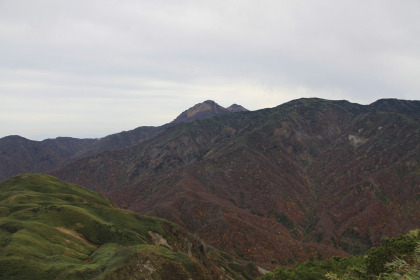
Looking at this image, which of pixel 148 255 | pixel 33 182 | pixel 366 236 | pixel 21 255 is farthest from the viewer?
pixel 366 236

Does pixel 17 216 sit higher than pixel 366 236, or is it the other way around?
pixel 17 216

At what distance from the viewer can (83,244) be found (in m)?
49.8

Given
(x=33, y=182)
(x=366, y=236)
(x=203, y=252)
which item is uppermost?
(x=33, y=182)

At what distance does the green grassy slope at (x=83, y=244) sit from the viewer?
1352 inches

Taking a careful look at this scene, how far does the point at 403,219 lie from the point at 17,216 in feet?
749

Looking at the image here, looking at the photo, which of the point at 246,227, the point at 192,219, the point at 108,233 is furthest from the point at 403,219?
the point at 108,233

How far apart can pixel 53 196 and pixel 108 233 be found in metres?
28.2

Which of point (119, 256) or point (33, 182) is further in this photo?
point (33, 182)

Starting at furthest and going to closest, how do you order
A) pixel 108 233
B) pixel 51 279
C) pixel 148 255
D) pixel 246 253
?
1. pixel 246 253
2. pixel 108 233
3. pixel 148 255
4. pixel 51 279

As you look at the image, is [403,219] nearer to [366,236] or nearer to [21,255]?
[366,236]

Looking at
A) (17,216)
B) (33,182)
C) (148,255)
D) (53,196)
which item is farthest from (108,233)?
(33,182)

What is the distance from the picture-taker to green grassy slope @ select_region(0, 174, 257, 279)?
34.3 m

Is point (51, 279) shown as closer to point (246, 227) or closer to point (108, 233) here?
point (108, 233)

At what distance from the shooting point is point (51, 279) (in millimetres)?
32562
